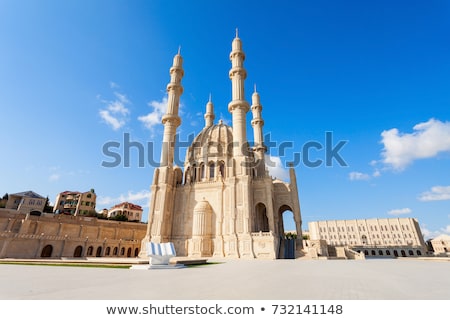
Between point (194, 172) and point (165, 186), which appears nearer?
point (165, 186)

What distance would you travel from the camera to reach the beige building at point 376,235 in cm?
5650

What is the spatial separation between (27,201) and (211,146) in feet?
125

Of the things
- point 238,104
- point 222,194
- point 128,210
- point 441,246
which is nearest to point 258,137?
point 238,104

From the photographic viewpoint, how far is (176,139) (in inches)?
1447

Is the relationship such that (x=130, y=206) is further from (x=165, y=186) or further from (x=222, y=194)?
(x=222, y=194)

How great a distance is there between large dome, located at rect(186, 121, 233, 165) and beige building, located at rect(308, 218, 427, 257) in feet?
142

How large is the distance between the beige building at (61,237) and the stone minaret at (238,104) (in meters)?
21.6

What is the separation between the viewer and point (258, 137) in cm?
4159

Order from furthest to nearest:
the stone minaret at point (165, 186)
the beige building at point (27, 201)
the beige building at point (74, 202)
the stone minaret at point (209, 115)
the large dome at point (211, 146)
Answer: the beige building at point (74, 202)
the stone minaret at point (209, 115)
the beige building at point (27, 201)
the large dome at point (211, 146)
the stone minaret at point (165, 186)

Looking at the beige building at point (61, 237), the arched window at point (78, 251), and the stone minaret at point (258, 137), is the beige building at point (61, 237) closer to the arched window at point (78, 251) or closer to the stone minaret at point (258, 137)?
the arched window at point (78, 251)

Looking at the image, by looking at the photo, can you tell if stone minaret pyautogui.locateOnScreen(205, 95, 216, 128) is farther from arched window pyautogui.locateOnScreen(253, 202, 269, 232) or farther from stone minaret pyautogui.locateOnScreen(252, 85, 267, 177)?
arched window pyautogui.locateOnScreen(253, 202, 269, 232)

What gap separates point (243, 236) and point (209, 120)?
100ft

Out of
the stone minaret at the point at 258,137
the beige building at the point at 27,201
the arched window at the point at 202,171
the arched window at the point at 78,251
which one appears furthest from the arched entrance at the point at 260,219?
the beige building at the point at 27,201

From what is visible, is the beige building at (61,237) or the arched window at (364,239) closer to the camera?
the beige building at (61,237)
